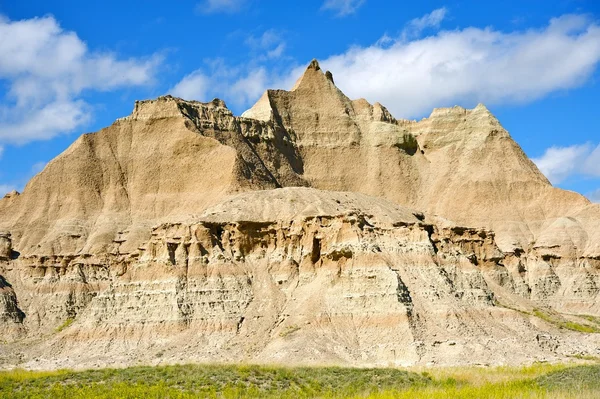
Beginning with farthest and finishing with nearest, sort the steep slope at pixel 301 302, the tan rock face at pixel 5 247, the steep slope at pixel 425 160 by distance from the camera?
the steep slope at pixel 425 160 → the tan rock face at pixel 5 247 → the steep slope at pixel 301 302

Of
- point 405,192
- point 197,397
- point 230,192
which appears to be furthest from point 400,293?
point 405,192

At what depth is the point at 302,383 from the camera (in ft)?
174

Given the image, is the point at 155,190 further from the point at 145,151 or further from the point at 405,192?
the point at 405,192

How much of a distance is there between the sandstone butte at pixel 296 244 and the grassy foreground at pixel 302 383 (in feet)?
28.1

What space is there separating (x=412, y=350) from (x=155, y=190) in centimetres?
5358

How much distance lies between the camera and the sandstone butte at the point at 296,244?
233 ft

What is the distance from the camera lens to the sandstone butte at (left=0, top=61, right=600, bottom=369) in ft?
233

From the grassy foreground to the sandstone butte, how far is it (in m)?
8.57

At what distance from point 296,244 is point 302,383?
28588 millimetres

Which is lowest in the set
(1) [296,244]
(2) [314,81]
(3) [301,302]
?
(3) [301,302]

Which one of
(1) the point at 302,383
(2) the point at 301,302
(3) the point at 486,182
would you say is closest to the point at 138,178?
(2) the point at 301,302

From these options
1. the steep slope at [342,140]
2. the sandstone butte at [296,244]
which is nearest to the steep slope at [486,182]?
the sandstone butte at [296,244]

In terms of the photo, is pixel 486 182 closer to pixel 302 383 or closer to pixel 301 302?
pixel 301 302

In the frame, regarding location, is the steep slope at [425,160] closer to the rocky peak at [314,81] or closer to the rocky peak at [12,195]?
the rocky peak at [314,81]
